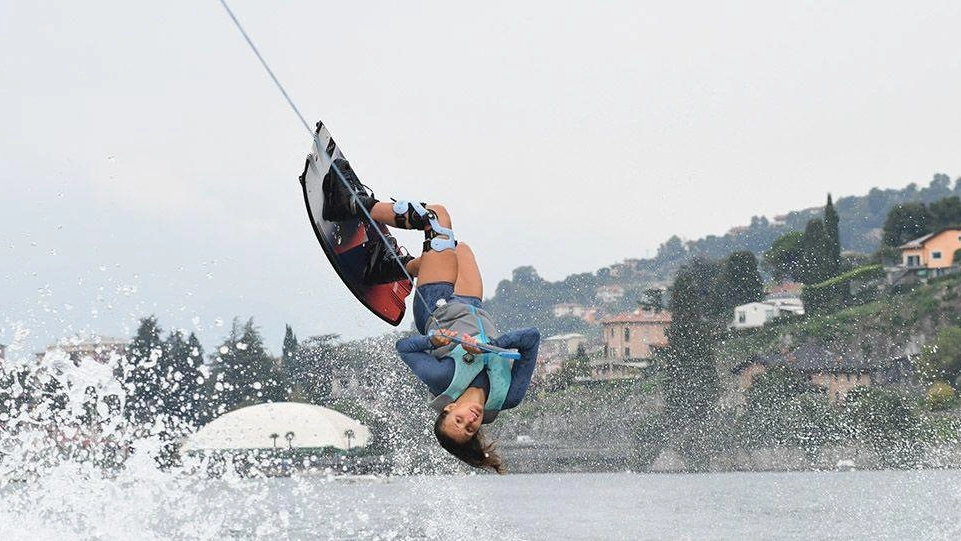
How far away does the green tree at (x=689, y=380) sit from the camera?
296 ft

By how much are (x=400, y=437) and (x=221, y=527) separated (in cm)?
Answer: 4634

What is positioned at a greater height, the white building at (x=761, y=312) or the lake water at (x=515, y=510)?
the white building at (x=761, y=312)

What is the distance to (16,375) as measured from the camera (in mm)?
12297

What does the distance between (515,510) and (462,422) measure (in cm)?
4532

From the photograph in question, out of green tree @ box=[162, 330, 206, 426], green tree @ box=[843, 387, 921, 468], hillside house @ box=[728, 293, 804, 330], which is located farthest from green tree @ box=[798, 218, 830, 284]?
A: green tree @ box=[162, 330, 206, 426]

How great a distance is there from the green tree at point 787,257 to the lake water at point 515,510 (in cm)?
4626

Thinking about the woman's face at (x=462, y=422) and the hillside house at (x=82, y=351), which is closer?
the woman's face at (x=462, y=422)

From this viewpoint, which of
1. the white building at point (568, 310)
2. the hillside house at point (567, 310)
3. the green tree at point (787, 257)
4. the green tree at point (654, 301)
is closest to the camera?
the green tree at point (654, 301)

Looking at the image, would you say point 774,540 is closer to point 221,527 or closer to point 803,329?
point 221,527

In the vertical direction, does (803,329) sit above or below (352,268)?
above

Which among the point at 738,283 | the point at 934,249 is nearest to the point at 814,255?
the point at 738,283

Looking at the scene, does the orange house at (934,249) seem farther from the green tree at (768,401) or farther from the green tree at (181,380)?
the green tree at (181,380)

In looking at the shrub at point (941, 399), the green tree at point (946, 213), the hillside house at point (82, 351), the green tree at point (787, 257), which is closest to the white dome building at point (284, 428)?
the shrub at point (941, 399)

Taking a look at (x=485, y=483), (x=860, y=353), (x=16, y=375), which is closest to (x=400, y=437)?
(x=485, y=483)
